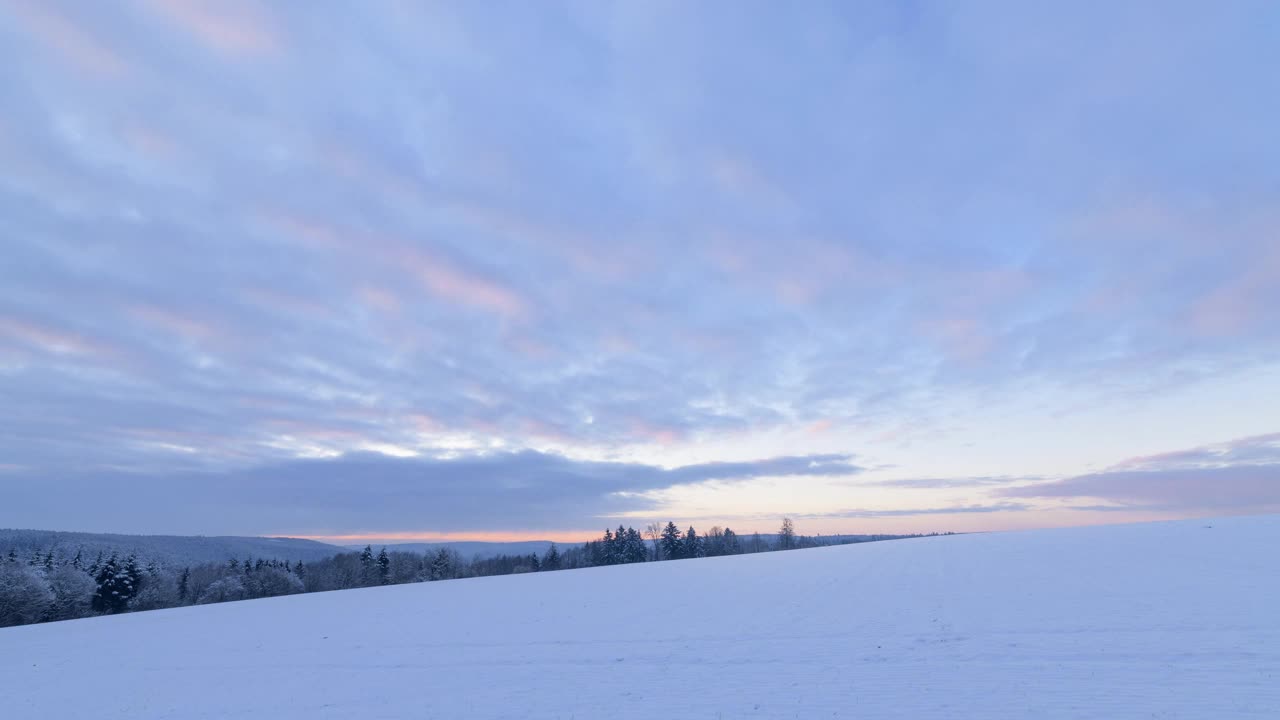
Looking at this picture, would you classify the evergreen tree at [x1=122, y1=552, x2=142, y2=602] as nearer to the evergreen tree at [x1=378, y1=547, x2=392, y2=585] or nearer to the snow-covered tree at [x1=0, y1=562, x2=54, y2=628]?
the snow-covered tree at [x1=0, y1=562, x2=54, y2=628]

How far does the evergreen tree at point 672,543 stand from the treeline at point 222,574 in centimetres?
17

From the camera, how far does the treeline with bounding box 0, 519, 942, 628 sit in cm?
4962

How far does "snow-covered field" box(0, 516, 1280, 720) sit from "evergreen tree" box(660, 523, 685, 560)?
6714cm

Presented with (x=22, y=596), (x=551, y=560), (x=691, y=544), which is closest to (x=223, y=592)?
(x=22, y=596)

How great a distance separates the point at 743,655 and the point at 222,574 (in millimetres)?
97832

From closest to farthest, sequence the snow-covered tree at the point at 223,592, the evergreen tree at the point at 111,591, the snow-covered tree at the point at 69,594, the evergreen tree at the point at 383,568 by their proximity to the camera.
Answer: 1. the snow-covered tree at the point at 69,594
2. the evergreen tree at the point at 111,591
3. the snow-covered tree at the point at 223,592
4. the evergreen tree at the point at 383,568

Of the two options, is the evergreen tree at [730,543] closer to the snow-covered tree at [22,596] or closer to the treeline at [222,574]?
the treeline at [222,574]

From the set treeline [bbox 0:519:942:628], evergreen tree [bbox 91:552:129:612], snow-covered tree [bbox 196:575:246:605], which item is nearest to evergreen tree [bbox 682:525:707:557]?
treeline [bbox 0:519:942:628]

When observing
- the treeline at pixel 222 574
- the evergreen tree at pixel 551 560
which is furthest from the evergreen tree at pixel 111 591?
the evergreen tree at pixel 551 560

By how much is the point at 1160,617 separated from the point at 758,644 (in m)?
11.6

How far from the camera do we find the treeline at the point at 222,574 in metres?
49.6

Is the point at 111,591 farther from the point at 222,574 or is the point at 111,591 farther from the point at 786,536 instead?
the point at 786,536

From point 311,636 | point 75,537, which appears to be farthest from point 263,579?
point 75,537

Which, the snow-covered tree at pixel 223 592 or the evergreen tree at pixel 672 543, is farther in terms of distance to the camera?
the evergreen tree at pixel 672 543
